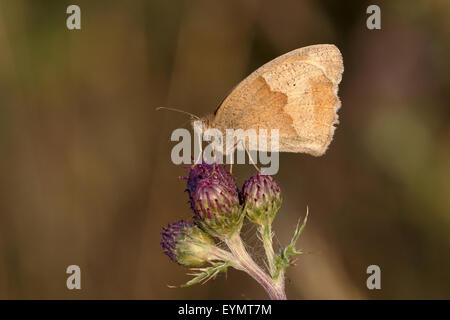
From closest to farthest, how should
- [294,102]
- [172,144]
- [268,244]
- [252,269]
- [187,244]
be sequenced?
[252,269]
[268,244]
[187,244]
[294,102]
[172,144]

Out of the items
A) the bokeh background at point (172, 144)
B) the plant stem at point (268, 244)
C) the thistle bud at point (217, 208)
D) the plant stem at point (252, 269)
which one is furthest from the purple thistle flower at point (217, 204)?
the bokeh background at point (172, 144)

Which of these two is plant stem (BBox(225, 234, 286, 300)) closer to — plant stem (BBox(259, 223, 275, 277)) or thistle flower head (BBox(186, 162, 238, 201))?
plant stem (BBox(259, 223, 275, 277))

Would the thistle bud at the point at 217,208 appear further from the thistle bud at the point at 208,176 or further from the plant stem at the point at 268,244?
the plant stem at the point at 268,244

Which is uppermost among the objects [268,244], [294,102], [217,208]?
[294,102]

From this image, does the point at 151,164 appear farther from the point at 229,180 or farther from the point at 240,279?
the point at 229,180

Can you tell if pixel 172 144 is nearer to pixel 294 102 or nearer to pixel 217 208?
pixel 294 102

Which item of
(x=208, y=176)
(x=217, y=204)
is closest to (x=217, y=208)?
(x=217, y=204)
